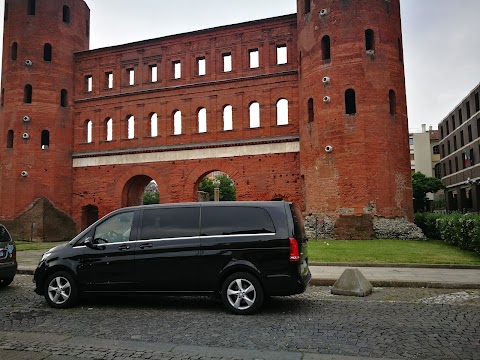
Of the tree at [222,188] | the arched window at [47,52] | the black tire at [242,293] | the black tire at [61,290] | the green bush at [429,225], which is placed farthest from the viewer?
the tree at [222,188]

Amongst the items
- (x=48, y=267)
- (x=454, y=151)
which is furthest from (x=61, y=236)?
(x=454, y=151)

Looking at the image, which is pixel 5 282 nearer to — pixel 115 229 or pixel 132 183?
pixel 115 229

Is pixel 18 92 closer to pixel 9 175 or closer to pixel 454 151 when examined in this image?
pixel 9 175

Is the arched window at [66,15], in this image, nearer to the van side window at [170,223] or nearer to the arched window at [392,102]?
the arched window at [392,102]

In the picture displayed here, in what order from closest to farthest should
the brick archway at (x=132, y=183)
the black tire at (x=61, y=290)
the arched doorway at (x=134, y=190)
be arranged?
the black tire at (x=61, y=290) → the brick archway at (x=132, y=183) → the arched doorway at (x=134, y=190)

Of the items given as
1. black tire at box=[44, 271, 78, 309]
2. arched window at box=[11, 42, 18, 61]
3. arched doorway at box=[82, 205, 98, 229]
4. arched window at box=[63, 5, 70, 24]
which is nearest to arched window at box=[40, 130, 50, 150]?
arched doorway at box=[82, 205, 98, 229]

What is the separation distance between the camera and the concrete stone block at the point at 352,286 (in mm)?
9172

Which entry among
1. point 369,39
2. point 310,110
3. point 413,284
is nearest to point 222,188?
point 310,110

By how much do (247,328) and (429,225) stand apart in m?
21.9

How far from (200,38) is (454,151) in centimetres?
4080

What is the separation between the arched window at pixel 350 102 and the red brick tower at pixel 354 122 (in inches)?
2.3

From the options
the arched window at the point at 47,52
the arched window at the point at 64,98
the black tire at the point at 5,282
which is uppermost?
the arched window at the point at 47,52

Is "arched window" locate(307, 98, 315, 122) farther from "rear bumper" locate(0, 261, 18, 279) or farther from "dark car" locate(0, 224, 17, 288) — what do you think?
"rear bumper" locate(0, 261, 18, 279)

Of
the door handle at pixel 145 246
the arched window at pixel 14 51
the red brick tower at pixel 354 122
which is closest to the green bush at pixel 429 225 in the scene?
the red brick tower at pixel 354 122
